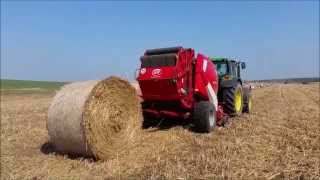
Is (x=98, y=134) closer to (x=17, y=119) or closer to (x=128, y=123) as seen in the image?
Result: (x=128, y=123)

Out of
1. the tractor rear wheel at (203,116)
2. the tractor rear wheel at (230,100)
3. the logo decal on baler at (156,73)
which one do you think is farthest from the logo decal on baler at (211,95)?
the logo decal on baler at (156,73)

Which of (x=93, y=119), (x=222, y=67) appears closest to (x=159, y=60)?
(x=93, y=119)

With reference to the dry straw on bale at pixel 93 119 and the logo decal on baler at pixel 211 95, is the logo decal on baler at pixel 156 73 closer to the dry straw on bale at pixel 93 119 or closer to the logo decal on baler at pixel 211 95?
the dry straw on bale at pixel 93 119

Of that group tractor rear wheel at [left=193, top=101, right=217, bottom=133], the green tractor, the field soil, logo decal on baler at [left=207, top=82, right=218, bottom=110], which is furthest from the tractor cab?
tractor rear wheel at [left=193, top=101, right=217, bottom=133]

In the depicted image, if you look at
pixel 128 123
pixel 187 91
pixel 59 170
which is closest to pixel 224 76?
pixel 187 91

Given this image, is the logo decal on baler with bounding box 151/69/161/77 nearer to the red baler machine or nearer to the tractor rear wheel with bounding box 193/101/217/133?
the red baler machine

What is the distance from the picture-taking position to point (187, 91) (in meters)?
10.9

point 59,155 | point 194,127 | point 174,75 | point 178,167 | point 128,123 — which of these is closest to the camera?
point 178,167

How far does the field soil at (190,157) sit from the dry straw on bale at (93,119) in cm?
25

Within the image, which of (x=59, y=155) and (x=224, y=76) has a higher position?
(x=224, y=76)

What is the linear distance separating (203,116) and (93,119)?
3.29 m

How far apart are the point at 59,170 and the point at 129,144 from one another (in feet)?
6.08

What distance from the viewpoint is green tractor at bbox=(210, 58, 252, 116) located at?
42.5 ft

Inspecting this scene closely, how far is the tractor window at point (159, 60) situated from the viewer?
10.6 metres
